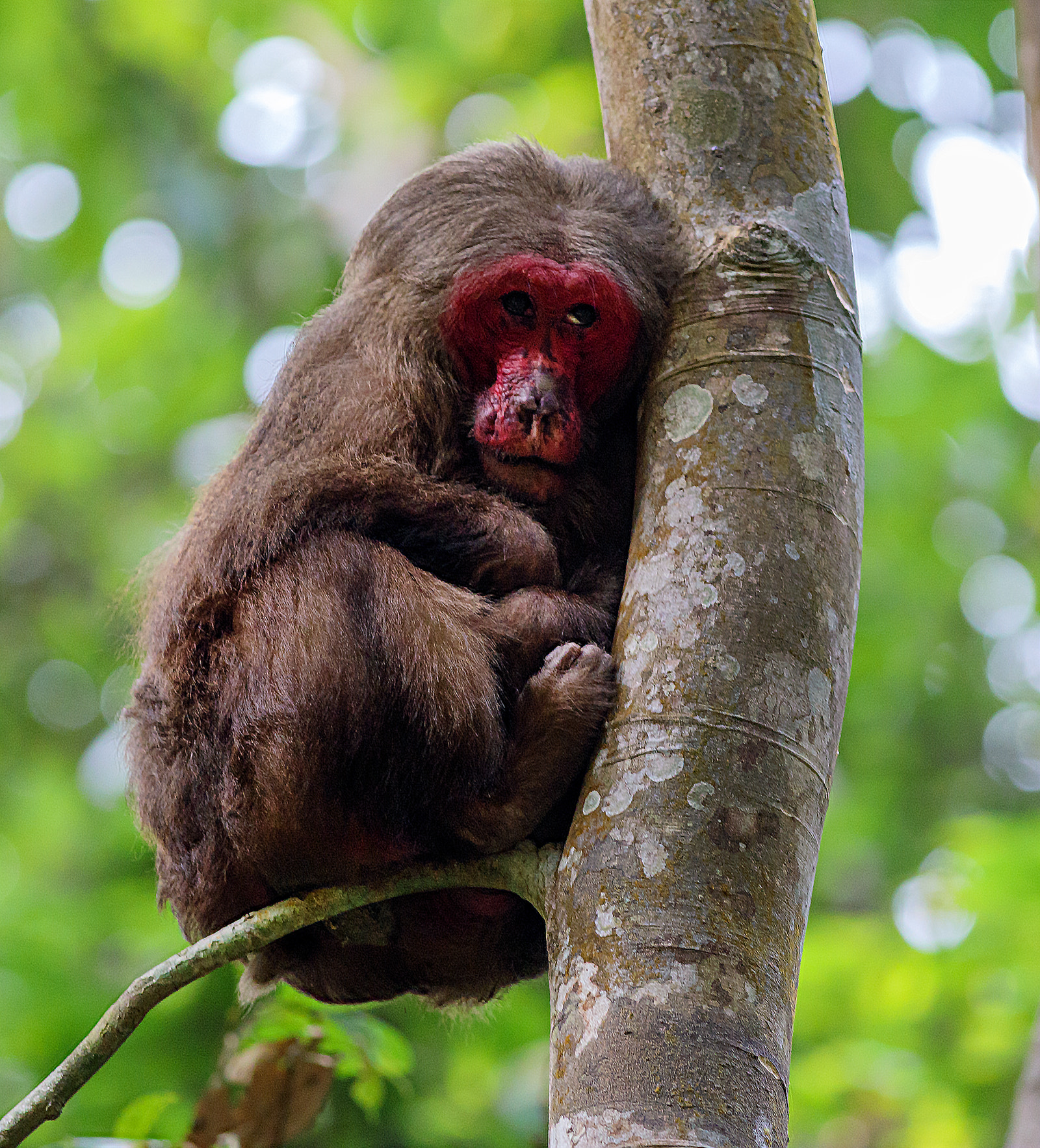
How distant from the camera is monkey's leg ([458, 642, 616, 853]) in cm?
237

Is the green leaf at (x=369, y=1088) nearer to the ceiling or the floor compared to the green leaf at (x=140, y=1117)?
nearer to the ceiling

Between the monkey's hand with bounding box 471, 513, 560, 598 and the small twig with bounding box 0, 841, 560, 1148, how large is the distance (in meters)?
0.57

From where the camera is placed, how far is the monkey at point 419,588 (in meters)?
2.57

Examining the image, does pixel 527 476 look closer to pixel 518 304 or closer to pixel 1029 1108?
pixel 518 304

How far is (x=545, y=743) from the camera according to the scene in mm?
2410

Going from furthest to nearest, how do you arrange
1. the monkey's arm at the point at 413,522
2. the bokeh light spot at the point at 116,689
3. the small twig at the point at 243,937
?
the bokeh light spot at the point at 116,689 → the monkey's arm at the point at 413,522 → the small twig at the point at 243,937

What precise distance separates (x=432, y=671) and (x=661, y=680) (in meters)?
0.49

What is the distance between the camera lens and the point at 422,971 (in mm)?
2947

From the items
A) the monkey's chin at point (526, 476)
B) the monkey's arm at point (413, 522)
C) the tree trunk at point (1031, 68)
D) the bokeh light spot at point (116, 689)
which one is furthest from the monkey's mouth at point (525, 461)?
the tree trunk at point (1031, 68)

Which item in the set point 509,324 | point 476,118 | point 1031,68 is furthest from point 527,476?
point 476,118

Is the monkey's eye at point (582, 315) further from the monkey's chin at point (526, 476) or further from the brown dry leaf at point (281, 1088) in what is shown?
the brown dry leaf at point (281, 1088)

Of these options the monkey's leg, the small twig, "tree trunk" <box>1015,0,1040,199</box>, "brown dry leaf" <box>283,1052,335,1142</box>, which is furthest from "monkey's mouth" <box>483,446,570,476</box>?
"tree trunk" <box>1015,0,1040,199</box>

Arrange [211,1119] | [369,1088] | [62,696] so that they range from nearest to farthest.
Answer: [211,1119], [369,1088], [62,696]

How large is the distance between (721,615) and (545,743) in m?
0.39
